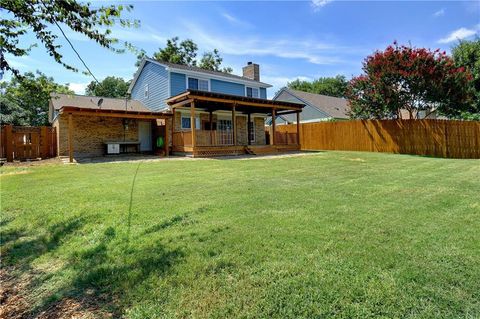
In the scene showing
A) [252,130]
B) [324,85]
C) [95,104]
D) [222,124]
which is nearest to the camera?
[95,104]

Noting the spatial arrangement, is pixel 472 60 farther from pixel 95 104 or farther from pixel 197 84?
pixel 95 104

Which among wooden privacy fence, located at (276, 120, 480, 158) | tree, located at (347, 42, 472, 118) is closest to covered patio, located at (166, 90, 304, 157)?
wooden privacy fence, located at (276, 120, 480, 158)

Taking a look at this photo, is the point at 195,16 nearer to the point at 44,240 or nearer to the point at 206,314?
the point at 44,240

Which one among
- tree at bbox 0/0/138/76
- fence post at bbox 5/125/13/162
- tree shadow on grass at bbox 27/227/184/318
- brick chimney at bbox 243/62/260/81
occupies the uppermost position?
brick chimney at bbox 243/62/260/81

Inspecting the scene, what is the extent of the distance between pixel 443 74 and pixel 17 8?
18.8 meters

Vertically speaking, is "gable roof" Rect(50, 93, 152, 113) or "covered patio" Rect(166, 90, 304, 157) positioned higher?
"gable roof" Rect(50, 93, 152, 113)

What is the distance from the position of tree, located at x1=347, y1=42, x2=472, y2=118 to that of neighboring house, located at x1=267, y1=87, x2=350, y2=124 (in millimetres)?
9088

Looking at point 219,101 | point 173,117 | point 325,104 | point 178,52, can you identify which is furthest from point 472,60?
point 178,52

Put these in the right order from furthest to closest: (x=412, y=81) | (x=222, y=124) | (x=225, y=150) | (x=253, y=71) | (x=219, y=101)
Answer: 1. (x=253, y=71)
2. (x=222, y=124)
3. (x=412, y=81)
4. (x=225, y=150)
5. (x=219, y=101)

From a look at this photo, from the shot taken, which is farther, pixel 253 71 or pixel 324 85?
pixel 324 85

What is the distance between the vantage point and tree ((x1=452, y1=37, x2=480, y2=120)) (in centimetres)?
1982

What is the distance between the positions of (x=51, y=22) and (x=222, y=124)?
17.4 m

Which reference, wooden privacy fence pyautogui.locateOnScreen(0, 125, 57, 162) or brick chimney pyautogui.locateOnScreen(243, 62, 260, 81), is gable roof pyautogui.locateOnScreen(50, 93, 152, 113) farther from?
brick chimney pyautogui.locateOnScreen(243, 62, 260, 81)

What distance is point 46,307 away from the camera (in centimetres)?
238
